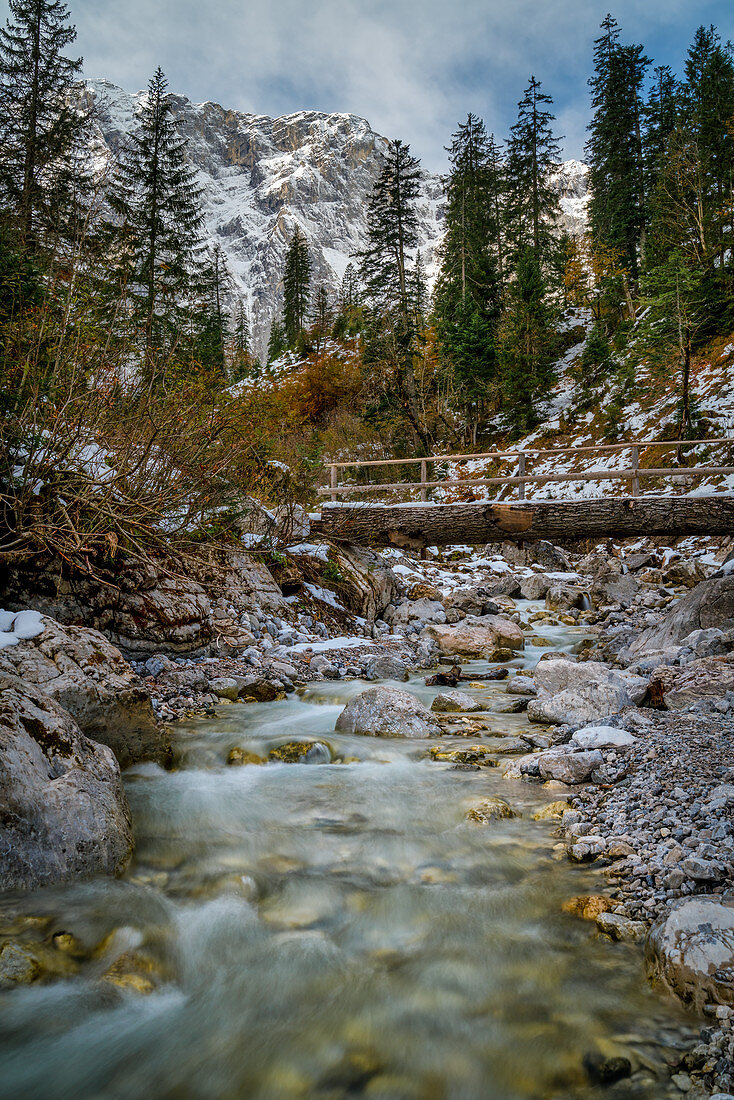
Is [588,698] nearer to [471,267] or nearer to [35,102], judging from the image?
[35,102]

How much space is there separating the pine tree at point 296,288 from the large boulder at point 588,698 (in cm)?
4742

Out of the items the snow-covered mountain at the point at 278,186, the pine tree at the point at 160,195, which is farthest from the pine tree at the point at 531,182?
the snow-covered mountain at the point at 278,186

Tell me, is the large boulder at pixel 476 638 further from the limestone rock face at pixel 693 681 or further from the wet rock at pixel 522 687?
the limestone rock face at pixel 693 681

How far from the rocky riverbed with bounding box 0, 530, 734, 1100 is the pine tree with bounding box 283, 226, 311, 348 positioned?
144 ft

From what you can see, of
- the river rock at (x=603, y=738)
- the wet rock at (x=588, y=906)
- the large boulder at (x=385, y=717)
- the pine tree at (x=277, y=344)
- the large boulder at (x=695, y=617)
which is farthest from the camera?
the pine tree at (x=277, y=344)

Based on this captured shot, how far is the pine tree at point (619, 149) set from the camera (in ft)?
96.9

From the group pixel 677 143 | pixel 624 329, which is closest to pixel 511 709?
pixel 624 329

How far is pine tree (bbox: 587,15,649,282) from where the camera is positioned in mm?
29531

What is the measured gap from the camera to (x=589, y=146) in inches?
1389

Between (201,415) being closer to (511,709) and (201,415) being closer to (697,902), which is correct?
(511,709)

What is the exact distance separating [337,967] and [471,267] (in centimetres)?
3239

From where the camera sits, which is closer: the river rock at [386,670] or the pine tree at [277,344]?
the river rock at [386,670]

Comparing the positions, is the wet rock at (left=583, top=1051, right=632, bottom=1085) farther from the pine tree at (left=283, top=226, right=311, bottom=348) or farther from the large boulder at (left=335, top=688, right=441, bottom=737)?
the pine tree at (left=283, top=226, right=311, bottom=348)

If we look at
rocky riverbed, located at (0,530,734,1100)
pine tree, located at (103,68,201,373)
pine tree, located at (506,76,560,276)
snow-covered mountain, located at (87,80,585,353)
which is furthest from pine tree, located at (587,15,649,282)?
snow-covered mountain, located at (87,80,585,353)
